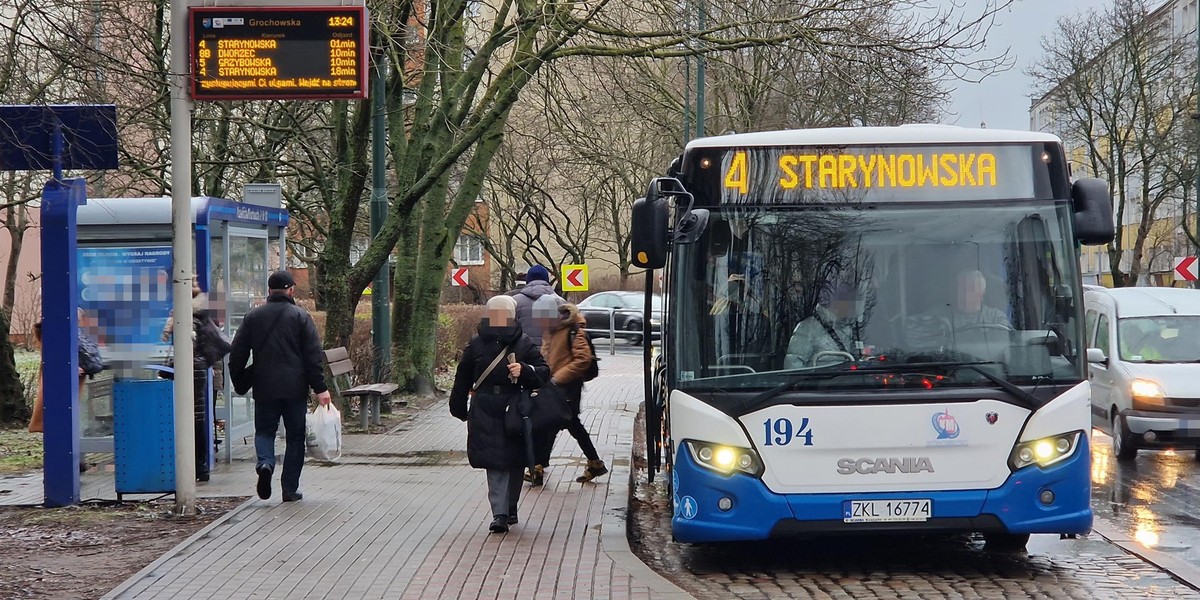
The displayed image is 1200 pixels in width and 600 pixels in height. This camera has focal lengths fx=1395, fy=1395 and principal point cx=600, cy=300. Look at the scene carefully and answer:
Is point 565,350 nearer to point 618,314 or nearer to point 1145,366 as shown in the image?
point 1145,366

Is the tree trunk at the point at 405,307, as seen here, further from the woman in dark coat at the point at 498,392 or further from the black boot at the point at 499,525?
the black boot at the point at 499,525

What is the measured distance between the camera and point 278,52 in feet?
32.7

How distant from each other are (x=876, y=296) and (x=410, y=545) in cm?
314

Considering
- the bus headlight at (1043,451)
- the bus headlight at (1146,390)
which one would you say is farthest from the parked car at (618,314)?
the bus headlight at (1043,451)

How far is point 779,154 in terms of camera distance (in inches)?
323

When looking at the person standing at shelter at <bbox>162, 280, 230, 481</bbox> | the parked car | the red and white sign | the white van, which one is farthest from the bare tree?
the person standing at shelter at <bbox>162, 280, 230, 481</bbox>

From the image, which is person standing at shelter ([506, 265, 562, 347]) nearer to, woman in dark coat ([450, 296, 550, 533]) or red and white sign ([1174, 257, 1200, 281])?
woman in dark coat ([450, 296, 550, 533])

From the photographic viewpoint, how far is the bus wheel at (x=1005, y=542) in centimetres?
858

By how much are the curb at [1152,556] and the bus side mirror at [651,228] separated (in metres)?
3.41

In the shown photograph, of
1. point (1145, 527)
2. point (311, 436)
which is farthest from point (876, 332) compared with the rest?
point (311, 436)

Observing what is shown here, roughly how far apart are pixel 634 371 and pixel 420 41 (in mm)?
13226

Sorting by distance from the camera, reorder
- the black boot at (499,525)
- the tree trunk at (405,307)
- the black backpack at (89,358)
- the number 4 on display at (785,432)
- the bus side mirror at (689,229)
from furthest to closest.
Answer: the tree trunk at (405,307) → the black backpack at (89,358) → the black boot at (499,525) → the bus side mirror at (689,229) → the number 4 on display at (785,432)

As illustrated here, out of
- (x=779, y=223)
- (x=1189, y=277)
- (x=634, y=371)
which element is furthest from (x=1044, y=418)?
(x=1189, y=277)

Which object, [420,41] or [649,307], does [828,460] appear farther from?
[420,41]
